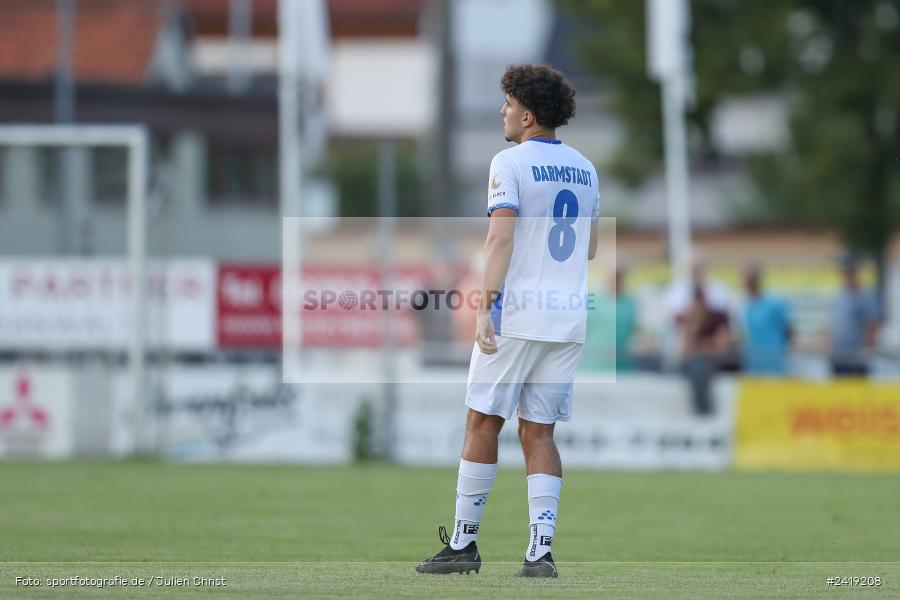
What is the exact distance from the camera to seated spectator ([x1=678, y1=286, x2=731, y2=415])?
18109mm

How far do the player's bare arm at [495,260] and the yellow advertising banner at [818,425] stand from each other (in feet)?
36.4

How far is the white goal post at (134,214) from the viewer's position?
18.0m

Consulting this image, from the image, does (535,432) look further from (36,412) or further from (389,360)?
(36,412)

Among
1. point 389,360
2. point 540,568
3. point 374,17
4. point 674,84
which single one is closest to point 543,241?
point 540,568

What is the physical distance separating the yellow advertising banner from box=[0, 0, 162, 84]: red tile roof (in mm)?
26001

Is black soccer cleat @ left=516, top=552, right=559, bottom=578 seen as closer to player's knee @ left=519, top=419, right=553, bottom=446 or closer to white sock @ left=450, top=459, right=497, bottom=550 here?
white sock @ left=450, top=459, right=497, bottom=550

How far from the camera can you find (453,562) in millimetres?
7586

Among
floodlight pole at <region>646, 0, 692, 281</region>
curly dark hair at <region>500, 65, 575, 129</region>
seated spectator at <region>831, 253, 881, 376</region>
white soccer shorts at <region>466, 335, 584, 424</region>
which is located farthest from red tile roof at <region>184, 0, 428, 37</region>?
white soccer shorts at <region>466, 335, 584, 424</region>

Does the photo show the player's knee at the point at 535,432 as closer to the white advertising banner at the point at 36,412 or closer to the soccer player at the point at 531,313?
the soccer player at the point at 531,313

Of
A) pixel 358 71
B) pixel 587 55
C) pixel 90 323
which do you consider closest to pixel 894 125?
pixel 587 55

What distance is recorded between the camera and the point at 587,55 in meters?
30.2

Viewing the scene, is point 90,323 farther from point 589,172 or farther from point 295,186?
point 589,172

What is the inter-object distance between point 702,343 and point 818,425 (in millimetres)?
1537

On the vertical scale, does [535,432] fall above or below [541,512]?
above
